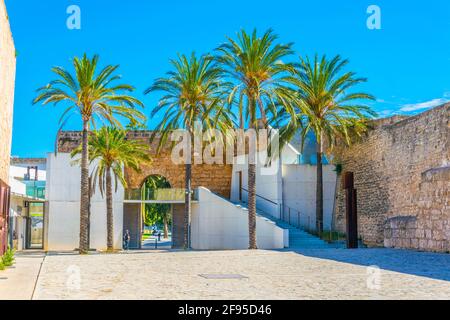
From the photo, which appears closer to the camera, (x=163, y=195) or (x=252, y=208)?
(x=252, y=208)

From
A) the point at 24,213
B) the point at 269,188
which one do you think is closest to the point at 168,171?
the point at 24,213

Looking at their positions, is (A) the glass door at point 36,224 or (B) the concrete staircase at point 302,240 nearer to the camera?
(B) the concrete staircase at point 302,240

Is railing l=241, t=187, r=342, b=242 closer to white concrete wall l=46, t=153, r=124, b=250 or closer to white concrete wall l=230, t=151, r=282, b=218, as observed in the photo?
white concrete wall l=230, t=151, r=282, b=218

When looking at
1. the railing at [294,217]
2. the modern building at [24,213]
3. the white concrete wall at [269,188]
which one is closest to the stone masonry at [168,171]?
the modern building at [24,213]

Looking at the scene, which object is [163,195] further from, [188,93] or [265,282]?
[265,282]

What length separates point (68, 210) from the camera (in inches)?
1481

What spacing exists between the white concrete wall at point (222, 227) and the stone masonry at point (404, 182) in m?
5.81

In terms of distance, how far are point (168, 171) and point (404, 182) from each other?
19053 millimetres

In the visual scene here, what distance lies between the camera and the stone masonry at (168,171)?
41.2m

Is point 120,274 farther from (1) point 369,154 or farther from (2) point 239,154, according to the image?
(2) point 239,154

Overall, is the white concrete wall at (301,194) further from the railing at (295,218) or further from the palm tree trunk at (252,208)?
the palm tree trunk at (252,208)
